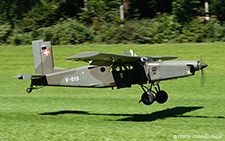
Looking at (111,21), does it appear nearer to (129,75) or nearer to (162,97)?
(162,97)

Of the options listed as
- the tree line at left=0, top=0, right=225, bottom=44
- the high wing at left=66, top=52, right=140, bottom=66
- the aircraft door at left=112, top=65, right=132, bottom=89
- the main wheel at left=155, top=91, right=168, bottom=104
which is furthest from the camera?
the tree line at left=0, top=0, right=225, bottom=44

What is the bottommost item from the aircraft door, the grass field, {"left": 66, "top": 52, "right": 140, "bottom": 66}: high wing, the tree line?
the grass field

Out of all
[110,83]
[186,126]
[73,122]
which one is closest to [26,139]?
[73,122]

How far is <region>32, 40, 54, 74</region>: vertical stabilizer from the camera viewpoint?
18859mm

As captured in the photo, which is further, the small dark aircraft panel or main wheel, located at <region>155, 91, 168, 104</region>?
main wheel, located at <region>155, 91, 168, 104</region>

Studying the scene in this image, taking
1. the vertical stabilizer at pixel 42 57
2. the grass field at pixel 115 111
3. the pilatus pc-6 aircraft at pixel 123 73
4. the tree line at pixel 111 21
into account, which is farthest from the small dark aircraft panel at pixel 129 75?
the tree line at pixel 111 21

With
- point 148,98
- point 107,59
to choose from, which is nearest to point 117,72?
point 107,59

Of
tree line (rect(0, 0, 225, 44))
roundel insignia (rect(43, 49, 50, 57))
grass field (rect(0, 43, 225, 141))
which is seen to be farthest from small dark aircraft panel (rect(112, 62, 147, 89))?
tree line (rect(0, 0, 225, 44))

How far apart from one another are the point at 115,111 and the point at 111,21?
28.6 m

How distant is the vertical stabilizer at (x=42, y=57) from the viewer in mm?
18859

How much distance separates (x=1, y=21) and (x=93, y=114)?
130 ft

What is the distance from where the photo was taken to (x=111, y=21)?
155ft

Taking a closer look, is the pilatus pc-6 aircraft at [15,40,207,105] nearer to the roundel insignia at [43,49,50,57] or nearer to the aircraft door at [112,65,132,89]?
the aircraft door at [112,65,132,89]

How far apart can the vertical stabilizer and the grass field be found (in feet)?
7.48
